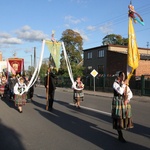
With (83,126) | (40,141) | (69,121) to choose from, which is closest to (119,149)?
(40,141)

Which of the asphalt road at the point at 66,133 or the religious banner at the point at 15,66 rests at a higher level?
the religious banner at the point at 15,66

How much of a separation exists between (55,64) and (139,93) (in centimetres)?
1357

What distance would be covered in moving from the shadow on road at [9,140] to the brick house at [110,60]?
3078cm

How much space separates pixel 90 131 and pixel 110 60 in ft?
121

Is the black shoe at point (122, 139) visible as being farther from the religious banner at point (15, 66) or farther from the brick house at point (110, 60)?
the brick house at point (110, 60)

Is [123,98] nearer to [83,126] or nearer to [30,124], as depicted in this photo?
[83,126]

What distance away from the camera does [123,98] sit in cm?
734

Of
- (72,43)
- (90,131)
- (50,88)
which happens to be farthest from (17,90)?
(72,43)

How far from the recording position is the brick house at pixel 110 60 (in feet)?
128

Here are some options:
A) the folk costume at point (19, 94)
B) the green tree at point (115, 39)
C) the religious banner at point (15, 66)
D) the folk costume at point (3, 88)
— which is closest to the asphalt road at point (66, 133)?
the folk costume at point (19, 94)

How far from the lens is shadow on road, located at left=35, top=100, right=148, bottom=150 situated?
6.96 meters

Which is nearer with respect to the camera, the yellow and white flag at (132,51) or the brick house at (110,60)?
the yellow and white flag at (132,51)

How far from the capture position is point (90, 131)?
339 inches

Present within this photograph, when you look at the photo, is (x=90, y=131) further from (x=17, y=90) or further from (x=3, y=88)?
(x=3, y=88)
